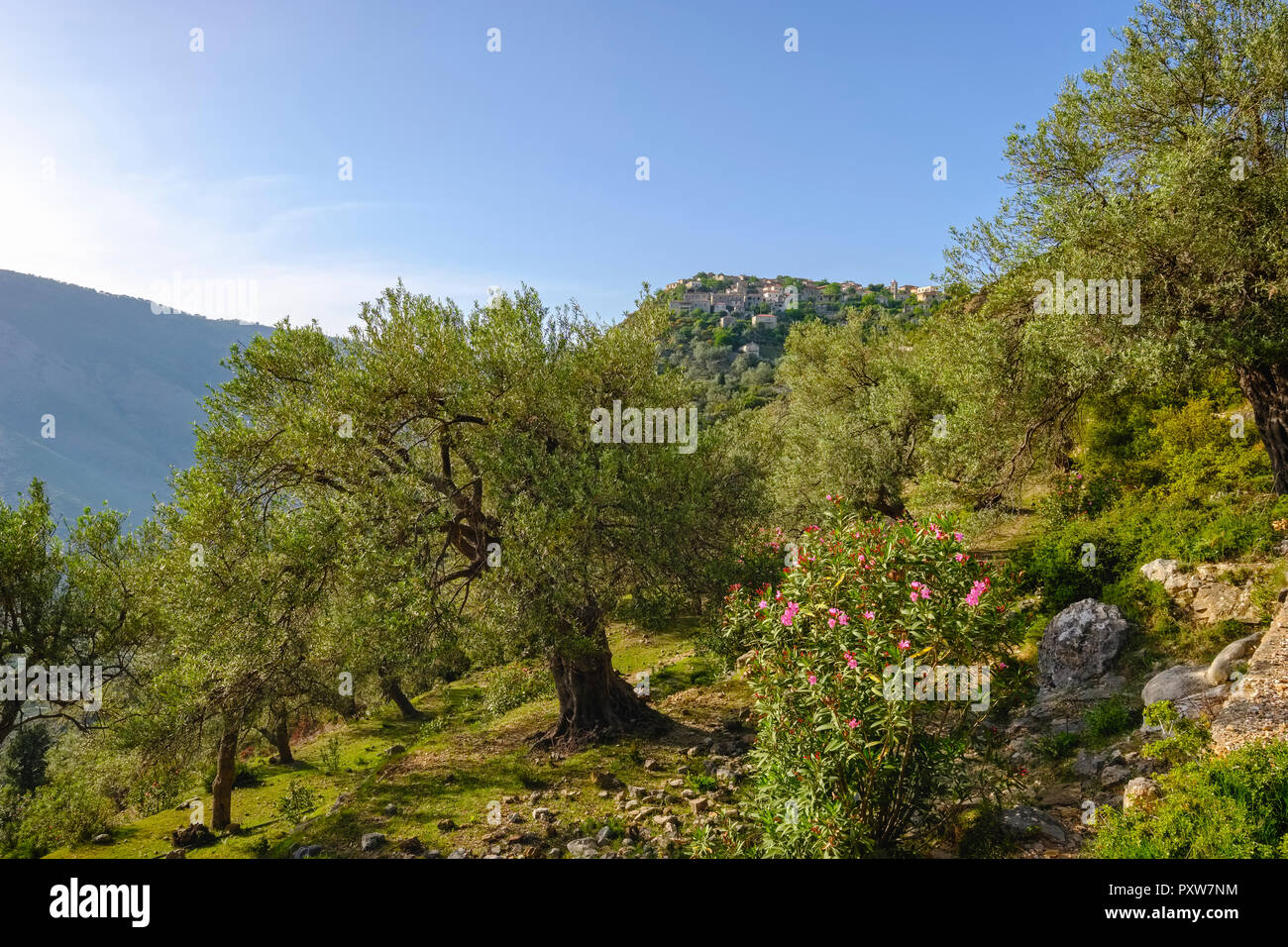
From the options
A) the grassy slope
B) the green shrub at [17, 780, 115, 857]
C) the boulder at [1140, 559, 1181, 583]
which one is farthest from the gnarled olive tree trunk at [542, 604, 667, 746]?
the green shrub at [17, 780, 115, 857]

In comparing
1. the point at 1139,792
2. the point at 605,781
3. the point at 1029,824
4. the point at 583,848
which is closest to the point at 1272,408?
the point at 1139,792

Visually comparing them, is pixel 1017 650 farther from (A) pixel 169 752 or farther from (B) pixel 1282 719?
(A) pixel 169 752

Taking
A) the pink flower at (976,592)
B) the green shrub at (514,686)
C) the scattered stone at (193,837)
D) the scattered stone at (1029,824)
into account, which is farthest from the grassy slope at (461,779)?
the pink flower at (976,592)

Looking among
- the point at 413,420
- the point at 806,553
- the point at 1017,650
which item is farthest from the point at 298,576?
the point at 1017,650

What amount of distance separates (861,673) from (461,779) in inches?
561

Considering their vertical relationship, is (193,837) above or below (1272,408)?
below

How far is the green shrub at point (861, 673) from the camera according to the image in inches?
331

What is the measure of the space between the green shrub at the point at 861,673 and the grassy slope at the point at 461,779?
6980 millimetres

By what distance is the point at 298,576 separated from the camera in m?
15.5

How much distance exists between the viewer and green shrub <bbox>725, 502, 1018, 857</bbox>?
8.40 meters

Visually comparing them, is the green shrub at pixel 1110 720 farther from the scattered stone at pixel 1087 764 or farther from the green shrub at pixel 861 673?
the green shrub at pixel 861 673

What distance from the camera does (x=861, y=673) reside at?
27.9 feet

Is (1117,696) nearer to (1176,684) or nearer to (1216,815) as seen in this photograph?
(1176,684)

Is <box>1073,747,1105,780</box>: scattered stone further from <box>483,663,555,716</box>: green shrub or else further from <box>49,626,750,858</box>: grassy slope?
<box>483,663,555,716</box>: green shrub
